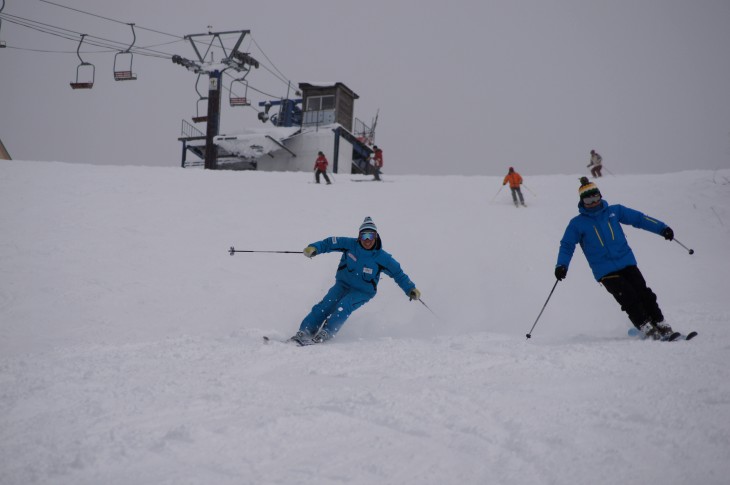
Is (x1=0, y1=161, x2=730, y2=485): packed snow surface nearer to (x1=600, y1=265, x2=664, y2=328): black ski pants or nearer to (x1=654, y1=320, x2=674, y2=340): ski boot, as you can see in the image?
(x1=654, y1=320, x2=674, y2=340): ski boot

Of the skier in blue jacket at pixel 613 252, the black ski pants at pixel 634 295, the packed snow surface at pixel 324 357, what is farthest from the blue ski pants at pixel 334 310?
the black ski pants at pixel 634 295

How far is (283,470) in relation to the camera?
7.08 ft

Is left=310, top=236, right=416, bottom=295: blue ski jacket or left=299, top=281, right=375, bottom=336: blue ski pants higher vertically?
left=310, top=236, right=416, bottom=295: blue ski jacket

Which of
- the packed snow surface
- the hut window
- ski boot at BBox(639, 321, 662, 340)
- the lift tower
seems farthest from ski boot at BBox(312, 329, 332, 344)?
the hut window

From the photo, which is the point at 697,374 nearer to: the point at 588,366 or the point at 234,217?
the point at 588,366

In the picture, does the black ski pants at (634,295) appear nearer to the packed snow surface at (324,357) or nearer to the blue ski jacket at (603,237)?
the blue ski jacket at (603,237)

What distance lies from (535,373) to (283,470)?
200 cm

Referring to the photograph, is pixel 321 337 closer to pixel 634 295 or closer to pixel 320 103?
pixel 634 295

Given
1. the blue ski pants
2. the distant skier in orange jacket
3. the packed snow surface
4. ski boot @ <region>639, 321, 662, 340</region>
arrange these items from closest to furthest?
the packed snow surface, ski boot @ <region>639, 321, 662, 340</region>, the blue ski pants, the distant skier in orange jacket

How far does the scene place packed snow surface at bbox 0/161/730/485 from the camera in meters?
2.24

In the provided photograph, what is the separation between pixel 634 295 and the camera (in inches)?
194

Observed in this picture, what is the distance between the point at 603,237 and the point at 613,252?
0.59 feet

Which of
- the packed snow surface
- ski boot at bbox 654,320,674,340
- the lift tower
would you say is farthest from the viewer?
the lift tower

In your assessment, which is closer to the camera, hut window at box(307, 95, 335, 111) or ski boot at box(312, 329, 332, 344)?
ski boot at box(312, 329, 332, 344)
